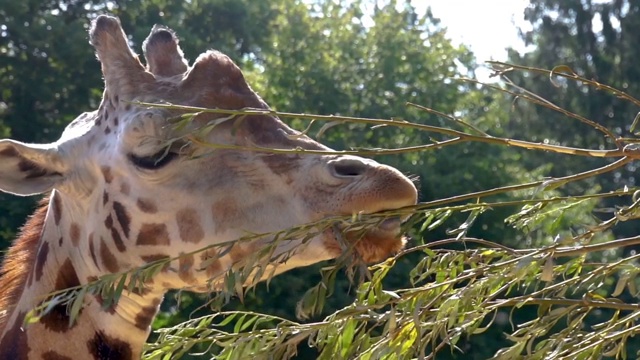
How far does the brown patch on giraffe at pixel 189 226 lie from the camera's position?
342cm

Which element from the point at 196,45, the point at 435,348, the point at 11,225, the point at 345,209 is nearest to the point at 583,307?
the point at 435,348

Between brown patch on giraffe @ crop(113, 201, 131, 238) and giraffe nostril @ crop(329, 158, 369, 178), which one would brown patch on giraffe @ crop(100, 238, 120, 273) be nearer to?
brown patch on giraffe @ crop(113, 201, 131, 238)

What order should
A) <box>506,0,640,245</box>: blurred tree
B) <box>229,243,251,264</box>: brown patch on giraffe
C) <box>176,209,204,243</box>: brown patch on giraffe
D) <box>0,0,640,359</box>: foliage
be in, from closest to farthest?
<box>0,0,640,359</box>: foliage
<box>229,243,251,264</box>: brown patch on giraffe
<box>176,209,204,243</box>: brown patch on giraffe
<box>506,0,640,245</box>: blurred tree

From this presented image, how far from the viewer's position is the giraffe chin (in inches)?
117

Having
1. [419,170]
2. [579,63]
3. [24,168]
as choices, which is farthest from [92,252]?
[579,63]

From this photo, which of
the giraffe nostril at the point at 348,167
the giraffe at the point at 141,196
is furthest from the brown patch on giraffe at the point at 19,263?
the giraffe nostril at the point at 348,167

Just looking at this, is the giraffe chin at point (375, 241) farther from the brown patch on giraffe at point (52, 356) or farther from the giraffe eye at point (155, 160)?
the brown patch on giraffe at point (52, 356)

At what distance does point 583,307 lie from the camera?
Result: 2.75 m

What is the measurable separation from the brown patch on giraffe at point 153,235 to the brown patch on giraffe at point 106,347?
0.28m

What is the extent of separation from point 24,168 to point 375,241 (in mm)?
1133

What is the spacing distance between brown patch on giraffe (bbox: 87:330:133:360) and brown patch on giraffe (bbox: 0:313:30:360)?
18cm

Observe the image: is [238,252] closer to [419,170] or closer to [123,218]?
[123,218]

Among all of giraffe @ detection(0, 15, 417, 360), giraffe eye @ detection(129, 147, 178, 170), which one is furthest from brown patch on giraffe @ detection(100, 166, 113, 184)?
giraffe eye @ detection(129, 147, 178, 170)

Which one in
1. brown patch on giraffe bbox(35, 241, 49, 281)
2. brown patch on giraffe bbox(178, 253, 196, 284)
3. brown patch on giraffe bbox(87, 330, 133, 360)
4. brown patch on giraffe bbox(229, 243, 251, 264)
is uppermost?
brown patch on giraffe bbox(35, 241, 49, 281)
